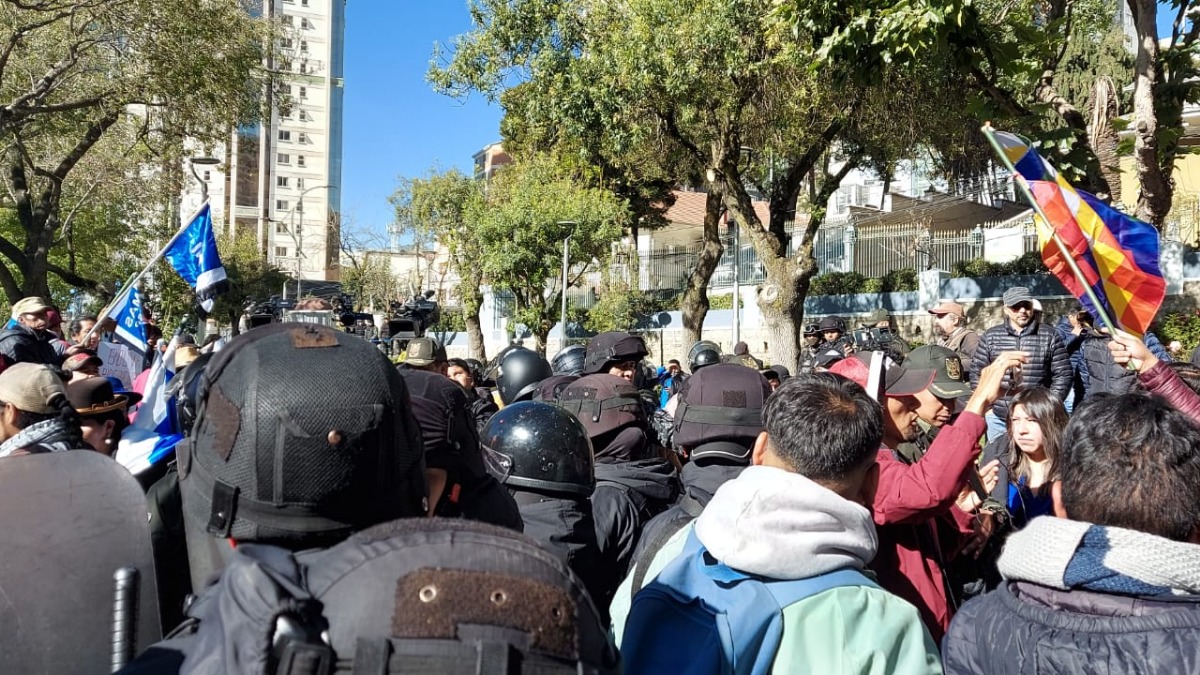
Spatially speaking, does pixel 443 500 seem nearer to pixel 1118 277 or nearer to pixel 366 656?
Answer: pixel 366 656

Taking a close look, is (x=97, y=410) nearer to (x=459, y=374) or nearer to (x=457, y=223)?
(x=459, y=374)

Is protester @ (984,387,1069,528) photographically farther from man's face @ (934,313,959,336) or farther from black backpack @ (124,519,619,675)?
man's face @ (934,313,959,336)

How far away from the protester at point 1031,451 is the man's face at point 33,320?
6.99m

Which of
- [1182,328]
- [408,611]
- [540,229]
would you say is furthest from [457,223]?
[408,611]

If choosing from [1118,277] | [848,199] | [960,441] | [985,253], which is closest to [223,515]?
[960,441]

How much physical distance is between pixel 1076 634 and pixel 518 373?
14.5 ft

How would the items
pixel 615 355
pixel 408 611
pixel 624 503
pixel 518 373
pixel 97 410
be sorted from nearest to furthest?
pixel 408 611
pixel 624 503
pixel 97 410
pixel 615 355
pixel 518 373

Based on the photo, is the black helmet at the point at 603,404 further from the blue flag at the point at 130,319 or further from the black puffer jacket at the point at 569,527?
the blue flag at the point at 130,319

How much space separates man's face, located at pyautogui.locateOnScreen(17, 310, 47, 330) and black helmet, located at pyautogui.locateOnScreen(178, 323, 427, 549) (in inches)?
278

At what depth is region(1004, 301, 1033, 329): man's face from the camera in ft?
24.1

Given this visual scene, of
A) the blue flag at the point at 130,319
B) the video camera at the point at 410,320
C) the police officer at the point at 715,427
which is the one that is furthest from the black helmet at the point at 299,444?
the video camera at the point at 410,320

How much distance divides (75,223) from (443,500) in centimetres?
3283

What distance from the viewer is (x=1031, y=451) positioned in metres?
3.89

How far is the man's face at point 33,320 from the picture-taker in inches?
298
